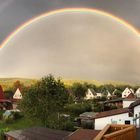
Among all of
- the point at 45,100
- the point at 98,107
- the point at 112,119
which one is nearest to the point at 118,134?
the point at 112,119

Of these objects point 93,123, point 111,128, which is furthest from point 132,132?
point 93,123

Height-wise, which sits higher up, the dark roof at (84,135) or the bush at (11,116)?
the dark roof at (84,135)

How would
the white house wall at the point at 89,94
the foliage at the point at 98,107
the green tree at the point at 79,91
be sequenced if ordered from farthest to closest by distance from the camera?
the green tree at the point at 79,91
the white house wall at the point at 89,94
the foliage at the point at 98,107

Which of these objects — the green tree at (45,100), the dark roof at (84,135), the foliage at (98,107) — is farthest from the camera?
the foliage at (98,107)

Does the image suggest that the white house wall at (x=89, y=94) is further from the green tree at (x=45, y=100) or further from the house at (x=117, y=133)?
the house at (x=117, y=133)

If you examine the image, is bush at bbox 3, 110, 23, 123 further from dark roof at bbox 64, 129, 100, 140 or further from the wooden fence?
the wooden fence

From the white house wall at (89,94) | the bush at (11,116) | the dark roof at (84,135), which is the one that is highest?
the white house wall at (89,94)

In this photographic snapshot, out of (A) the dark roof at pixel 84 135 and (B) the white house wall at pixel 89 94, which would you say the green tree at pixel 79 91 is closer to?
(B) the white house wall at pixel 89 94

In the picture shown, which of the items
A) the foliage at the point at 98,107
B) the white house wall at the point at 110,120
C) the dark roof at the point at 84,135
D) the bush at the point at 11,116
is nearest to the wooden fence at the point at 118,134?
the dark roof at the point at 84,135

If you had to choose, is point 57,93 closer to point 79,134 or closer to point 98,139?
point 79,134

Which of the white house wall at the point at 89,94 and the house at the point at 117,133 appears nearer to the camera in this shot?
the house at the point at 117,133
